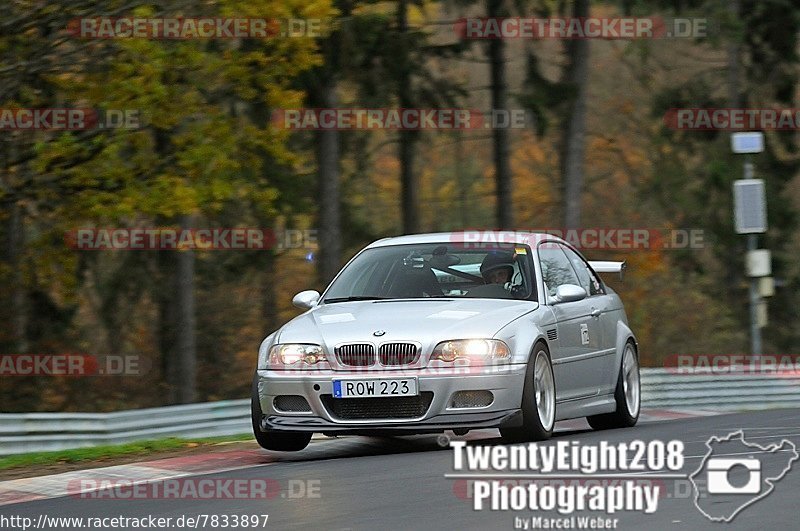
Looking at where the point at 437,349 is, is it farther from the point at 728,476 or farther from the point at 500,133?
the point at 500,133

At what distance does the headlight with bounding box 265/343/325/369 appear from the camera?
9906mm

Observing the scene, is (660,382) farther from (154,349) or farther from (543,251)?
(154,349)

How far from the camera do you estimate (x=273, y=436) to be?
34.0 ft

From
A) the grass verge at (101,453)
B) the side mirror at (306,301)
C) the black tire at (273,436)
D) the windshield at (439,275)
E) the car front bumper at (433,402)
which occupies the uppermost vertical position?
the windshield at (439,275)

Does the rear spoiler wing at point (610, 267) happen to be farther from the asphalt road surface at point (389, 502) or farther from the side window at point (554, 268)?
the asphalt road surface at point (389, 502)

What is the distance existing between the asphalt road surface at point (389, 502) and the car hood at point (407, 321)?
2.62ft

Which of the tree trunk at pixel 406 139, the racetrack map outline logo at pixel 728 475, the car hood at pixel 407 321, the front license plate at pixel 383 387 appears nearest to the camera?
the racetrack map outline logo at pixel 728 475

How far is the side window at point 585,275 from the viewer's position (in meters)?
12.2

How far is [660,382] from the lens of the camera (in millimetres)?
16859

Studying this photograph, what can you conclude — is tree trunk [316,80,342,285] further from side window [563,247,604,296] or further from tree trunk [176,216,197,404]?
side window [563,247,604,296]

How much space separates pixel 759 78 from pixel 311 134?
11230mm

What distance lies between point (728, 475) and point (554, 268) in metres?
3.70

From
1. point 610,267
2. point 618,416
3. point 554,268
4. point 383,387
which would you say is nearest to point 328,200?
point 610,267

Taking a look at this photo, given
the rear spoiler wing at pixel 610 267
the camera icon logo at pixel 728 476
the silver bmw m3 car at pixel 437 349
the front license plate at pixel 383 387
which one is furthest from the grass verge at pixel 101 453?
the camera icon logo at pixel 728 476
